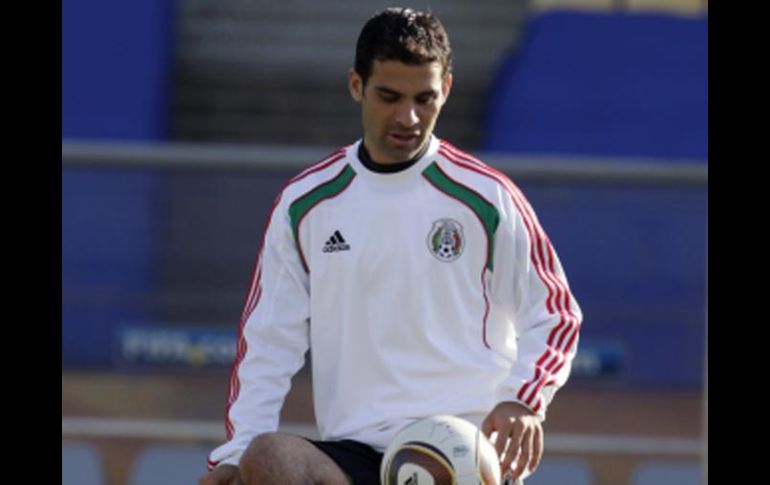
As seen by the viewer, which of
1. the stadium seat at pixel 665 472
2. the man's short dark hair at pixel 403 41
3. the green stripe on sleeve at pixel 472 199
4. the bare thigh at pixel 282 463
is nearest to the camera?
the bare thigh at pixel 282 463

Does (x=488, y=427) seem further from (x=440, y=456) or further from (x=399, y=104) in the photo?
(x=399, y=104)

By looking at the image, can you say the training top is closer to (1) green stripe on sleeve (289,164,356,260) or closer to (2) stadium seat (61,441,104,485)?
(1) green stripe on sleeve (289,164,356,260)

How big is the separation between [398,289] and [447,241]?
0.66 ft

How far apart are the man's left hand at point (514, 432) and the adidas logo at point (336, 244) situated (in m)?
0.69

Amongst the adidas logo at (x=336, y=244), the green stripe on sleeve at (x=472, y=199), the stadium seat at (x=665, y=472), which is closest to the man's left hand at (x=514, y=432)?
the green stripe on sleeve at (x=472, y=199)

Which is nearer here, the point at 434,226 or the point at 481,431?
the point at 481,431

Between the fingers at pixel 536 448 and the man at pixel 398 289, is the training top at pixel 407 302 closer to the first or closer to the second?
the man at pixel 398 289

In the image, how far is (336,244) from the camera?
16.3 feet

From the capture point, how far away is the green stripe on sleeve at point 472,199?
16.0 feet

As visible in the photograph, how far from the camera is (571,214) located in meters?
7.55

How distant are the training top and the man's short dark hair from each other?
1.06ft

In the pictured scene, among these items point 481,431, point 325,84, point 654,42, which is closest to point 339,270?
point 481,431
